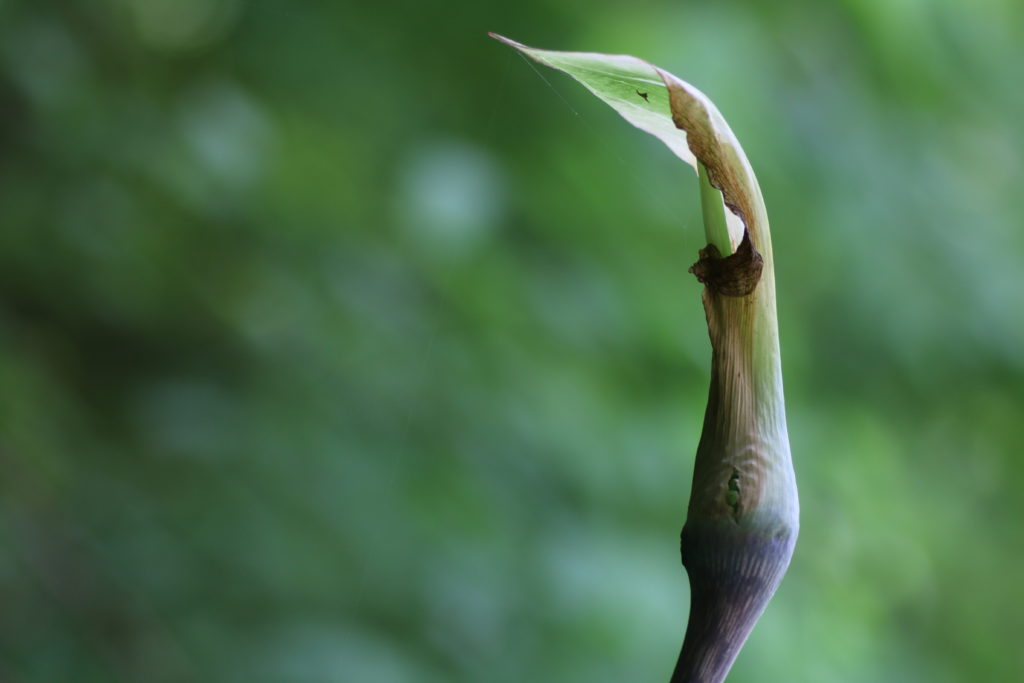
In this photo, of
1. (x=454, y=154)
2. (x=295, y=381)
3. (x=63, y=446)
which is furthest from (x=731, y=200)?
(x=63, y=446)

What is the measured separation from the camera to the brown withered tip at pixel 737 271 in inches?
11.4

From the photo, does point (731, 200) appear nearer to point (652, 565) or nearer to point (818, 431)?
point (652, 565)

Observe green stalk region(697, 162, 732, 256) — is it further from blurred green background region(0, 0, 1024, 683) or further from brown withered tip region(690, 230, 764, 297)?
blurred green background region(0, 0, 1024, 683)

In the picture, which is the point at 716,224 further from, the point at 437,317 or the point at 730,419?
the point at 437,317

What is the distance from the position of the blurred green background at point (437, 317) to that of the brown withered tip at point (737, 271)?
698 millimetres

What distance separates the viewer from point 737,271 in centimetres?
29

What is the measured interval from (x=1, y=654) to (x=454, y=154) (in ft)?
2.18

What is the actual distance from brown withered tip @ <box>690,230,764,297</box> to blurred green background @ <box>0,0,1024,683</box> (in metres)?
0.70

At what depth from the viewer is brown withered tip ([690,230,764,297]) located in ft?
0.95

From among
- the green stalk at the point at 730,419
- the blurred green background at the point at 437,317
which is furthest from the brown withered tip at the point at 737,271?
the blurred green background at the point at 437,317

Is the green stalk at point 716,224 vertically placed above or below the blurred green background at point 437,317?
below

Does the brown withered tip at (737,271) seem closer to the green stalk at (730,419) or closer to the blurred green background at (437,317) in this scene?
the green stalk at (730,419)

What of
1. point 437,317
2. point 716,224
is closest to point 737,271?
point 716,224

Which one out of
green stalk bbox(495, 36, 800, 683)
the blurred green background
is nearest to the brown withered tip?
green stalk bbox(495, 36, 800, 683)
